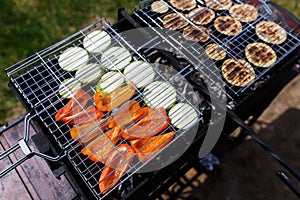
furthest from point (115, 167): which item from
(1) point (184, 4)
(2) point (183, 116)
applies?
(1) point (184, 4)

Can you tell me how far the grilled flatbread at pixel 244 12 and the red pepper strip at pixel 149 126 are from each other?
159cm

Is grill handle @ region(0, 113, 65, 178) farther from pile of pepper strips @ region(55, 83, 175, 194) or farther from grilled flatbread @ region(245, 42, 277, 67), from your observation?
grilled flatbread @ region(245, 42, 277, 67)

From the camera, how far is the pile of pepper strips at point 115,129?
2490 millimetres

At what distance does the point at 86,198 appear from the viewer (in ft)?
7.72

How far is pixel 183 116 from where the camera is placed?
106 inches

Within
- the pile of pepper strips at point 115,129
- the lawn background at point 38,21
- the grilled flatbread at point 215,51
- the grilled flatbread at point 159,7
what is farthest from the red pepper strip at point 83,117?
the lawn background at point 38,21

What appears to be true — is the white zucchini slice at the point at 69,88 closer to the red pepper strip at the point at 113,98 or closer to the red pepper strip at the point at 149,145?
the red pepper strip at the point at 113,98

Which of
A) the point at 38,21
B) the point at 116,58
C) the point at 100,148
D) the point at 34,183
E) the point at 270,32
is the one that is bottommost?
the point at 270,32

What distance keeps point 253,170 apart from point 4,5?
5.42 m

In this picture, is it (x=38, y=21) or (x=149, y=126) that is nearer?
(x=149, y=126)

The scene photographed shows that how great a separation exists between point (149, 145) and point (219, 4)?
198 cm

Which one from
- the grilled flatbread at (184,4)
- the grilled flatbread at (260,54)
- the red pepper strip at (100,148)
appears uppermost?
the grilled flatbread at (184,4)

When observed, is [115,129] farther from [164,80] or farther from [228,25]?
[228,25]

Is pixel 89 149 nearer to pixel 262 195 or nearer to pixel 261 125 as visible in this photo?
pixel 262 195
